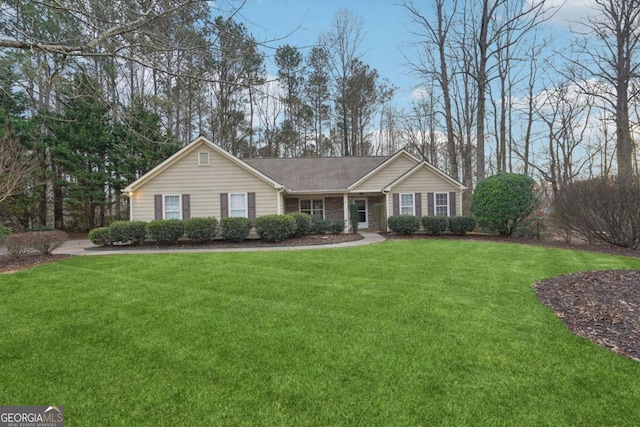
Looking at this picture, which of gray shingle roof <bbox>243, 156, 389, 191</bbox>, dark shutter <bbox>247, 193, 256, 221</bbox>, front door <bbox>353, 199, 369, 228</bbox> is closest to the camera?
dark shutter <bbox>247, 193, 256, 221</bbox>

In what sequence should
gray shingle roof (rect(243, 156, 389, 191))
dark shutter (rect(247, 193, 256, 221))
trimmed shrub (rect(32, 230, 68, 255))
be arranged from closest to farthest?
trimmed shrub (rect(32, 230, 68, 255)) < dark shutter (rect(247, 193, 256, 221)) < gray shingle roof (rect(243, 156, 389, 191))

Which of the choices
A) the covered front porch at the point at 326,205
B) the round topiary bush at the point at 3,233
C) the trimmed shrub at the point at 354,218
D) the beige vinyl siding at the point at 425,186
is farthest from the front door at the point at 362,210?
the round topiary bush at the point at 3,233

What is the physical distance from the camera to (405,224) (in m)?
15.4

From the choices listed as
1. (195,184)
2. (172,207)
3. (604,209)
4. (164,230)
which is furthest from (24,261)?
(604,209)

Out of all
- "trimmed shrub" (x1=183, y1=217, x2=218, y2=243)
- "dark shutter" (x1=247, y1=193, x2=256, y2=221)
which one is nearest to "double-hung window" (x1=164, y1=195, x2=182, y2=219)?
"trimmed shrub" (x1=183, y1=217, x2=218, y2=243)

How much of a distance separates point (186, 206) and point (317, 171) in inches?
317

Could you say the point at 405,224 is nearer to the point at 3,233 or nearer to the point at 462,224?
the point at 462,224

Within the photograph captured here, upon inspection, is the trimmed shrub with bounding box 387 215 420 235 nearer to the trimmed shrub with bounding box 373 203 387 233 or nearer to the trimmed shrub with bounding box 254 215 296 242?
the trimmed shrub with bounding box 373 203 387 233

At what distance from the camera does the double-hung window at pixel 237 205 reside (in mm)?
15133

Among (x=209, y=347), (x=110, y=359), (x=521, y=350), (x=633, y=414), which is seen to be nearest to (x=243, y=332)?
(x=209, y=347)

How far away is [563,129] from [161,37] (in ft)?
85.8

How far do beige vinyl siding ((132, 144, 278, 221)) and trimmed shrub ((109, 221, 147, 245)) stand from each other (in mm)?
1821

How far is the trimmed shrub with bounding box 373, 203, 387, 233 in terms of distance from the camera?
17.5 meters

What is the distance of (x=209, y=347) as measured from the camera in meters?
3.60
